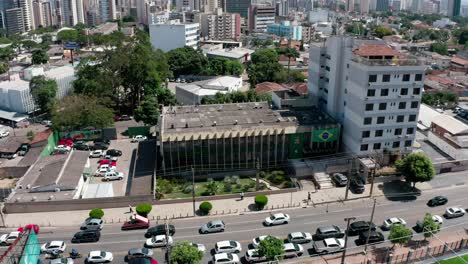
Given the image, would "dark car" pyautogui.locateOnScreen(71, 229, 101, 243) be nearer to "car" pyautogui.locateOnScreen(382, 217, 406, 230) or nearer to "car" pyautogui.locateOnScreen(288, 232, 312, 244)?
"car" pyautogui.locateOnScreen(288, 232, 312, 244)

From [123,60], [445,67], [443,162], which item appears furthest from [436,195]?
[445,67]

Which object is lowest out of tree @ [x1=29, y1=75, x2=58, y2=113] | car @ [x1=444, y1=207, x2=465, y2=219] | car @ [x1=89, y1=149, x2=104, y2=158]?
car @ [x1=444, y1=207, x2=465, y2=219]

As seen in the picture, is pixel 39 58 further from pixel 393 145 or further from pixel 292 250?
pixel 292 250

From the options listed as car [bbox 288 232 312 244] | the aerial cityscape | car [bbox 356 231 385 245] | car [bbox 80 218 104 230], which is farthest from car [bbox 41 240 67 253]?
car [bbox 356 231 385 245]

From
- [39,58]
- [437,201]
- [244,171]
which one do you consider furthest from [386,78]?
[39,58]

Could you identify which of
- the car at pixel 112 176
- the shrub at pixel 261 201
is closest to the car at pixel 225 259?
the shrub at pixel 261 201

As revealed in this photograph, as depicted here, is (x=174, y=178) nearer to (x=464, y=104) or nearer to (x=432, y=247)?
(x=432, y=247)

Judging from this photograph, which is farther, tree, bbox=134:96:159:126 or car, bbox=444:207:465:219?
tree, bbox=134:96:159:126
